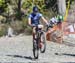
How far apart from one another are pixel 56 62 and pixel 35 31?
157cm

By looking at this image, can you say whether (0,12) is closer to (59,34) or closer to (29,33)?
(29,33)

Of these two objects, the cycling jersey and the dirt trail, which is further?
the cycling jersey

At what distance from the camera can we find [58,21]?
21.1m

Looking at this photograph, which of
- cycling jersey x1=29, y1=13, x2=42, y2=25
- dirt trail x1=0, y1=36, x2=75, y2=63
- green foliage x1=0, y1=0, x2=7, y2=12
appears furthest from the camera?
green foliage x1=0, y1=0, x2=7, y2=12

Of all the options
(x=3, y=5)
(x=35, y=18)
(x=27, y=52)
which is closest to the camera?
(x=35, y=18)

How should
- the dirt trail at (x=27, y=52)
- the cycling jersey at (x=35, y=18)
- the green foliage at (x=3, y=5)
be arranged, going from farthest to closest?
the green foliage at (x=3, y=5) → the cycling jersey at (x=35, y=18) → the dirt trail at (x=27, y=52)

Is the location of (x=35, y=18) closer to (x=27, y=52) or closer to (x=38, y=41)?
(x=38, y=41)

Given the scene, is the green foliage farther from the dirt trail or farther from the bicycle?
the bicycle

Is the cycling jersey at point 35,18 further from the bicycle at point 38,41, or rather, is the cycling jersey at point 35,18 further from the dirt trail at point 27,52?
the dirt trail at point 27,52

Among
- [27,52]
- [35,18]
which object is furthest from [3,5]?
[35,18]

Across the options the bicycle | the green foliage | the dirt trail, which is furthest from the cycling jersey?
the green foliage

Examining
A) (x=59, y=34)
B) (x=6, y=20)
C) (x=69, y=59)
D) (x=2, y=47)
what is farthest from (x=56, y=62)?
(x=6, y=20)

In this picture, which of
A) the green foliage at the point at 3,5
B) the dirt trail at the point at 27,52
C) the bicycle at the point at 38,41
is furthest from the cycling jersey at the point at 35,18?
the green foliage at the point at 3,5

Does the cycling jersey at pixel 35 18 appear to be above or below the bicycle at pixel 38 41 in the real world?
Answer: above
